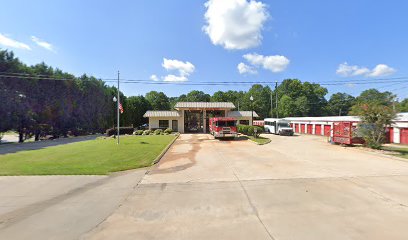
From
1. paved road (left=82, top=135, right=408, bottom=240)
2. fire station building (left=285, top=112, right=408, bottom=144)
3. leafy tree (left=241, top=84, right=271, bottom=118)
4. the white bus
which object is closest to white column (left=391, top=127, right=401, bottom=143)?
fire station building (left=285, top=112, right=408, bottom=144)

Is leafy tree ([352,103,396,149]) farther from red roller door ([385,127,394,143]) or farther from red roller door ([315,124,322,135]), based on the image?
red roller door ([315,124,322,135])

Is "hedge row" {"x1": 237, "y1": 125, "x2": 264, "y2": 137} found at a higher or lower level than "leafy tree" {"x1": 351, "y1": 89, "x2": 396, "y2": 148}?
lower

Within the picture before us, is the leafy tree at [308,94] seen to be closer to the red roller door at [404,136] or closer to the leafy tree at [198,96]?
the leafy tree at [198,96]

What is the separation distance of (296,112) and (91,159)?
8173cm

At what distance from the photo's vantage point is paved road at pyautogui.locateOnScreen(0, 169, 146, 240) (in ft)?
18.3

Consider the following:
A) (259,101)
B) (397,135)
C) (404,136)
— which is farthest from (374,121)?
(259,101)

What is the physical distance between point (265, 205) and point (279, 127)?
109ft

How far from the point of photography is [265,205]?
6.92 metres

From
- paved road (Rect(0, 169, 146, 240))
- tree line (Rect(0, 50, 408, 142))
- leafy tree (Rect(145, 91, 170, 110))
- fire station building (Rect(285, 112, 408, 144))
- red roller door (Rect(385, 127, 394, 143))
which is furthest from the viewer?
leafy tree (Rect(145, 91, 170, 110))

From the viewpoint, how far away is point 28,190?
29.1 feet

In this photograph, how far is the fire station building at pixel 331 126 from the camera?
25442 mm

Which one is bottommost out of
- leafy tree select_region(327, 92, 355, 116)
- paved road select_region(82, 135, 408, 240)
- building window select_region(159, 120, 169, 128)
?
paved road select_region(82, 135, 408, 240)

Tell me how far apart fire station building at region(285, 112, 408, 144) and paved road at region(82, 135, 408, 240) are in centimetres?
1483

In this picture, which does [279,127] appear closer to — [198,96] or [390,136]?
[390,136]
